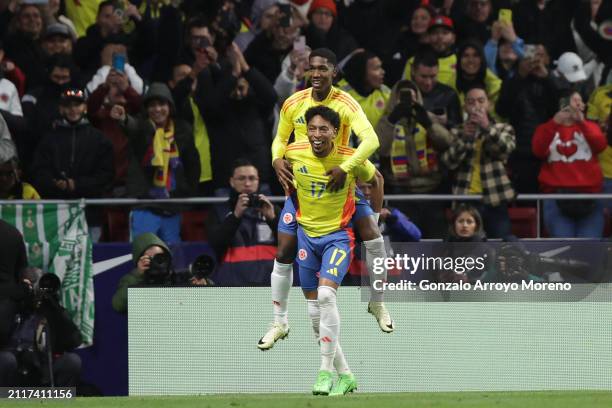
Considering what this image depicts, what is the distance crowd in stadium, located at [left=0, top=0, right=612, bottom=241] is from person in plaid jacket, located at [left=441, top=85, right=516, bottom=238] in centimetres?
2

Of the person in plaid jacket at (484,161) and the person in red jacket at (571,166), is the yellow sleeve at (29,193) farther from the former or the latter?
the person in red jacket at (571,166)

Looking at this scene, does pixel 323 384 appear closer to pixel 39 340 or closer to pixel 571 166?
pixel 39 340

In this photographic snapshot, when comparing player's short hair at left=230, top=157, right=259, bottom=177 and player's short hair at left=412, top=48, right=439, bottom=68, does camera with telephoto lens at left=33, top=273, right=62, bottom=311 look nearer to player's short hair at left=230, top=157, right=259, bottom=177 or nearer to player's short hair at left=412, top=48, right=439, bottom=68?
player's short hair at left=230, top=157, right=259, bottom=177

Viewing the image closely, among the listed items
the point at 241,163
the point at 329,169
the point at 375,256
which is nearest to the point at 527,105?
the point at 241,163

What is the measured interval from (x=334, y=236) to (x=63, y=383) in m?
3.79

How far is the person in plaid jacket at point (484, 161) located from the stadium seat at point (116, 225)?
11.8 ft

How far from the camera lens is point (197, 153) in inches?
693

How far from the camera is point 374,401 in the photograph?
1317 centimetres

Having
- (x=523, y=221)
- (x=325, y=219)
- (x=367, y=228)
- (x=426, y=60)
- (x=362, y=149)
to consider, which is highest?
(x=426, y=60)

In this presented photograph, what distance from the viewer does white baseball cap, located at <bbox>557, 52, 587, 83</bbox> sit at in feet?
62.0

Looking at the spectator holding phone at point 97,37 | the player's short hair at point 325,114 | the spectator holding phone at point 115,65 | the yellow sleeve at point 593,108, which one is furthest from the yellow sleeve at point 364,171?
the yellow sleeve at point 593,108

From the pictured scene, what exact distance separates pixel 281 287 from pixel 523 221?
459 centimetres

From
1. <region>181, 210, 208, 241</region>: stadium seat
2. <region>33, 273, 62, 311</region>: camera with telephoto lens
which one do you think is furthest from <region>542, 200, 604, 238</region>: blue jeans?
<region>33, 273, 62, 311</region>: camera with telephoto lens

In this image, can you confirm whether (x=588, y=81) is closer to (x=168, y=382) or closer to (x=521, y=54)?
(x=521, y=54)
